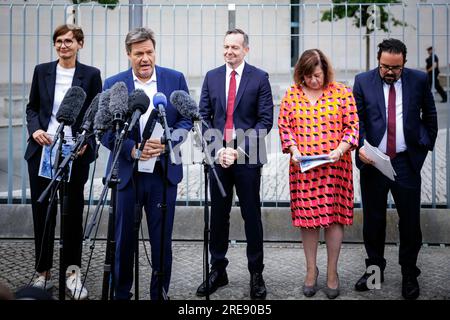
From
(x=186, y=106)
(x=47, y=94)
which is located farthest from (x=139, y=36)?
(x=47, y=94)

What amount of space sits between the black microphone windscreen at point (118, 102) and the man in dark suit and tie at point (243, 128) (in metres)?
1.41

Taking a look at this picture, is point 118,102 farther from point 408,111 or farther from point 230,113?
point 408,111

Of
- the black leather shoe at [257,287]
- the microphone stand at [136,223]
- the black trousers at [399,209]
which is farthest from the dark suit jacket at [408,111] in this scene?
the microphone stand at [136,223]

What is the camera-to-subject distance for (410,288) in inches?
200

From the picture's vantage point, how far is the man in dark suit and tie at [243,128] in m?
5.14

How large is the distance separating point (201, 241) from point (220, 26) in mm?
2555

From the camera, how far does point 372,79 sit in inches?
208

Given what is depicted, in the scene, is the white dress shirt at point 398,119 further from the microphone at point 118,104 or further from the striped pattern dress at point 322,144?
the microphone at point 118,104

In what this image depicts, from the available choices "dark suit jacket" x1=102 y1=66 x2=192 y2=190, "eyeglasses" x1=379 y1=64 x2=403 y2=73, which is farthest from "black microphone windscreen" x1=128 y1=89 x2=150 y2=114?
"eyeglasses" x1=379 y1=64 x2=403 y2=73

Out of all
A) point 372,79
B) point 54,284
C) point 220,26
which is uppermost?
point 220,26

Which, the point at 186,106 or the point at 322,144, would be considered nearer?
the point at 186,106

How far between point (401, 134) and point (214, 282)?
2027mm
